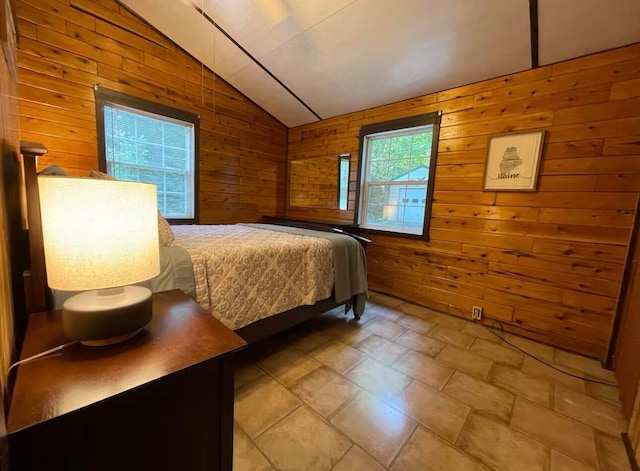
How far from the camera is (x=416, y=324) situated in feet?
8.67

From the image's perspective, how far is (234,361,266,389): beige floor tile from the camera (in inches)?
68.1

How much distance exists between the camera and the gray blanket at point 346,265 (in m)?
2.36

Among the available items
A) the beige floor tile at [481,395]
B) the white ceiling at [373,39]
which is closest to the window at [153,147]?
the white ceiling at [373,39]

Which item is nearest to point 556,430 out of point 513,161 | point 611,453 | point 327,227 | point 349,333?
point 611,453

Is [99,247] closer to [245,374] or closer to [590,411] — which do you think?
[245,374]

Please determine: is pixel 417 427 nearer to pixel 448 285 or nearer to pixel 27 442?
pixel 27 442

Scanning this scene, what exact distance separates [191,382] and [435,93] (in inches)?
128

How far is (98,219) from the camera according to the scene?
2.43 ft

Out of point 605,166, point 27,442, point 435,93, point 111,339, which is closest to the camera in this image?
point 27,442

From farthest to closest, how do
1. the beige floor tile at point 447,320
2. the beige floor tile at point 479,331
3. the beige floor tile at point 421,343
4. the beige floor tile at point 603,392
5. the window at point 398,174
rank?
the window at point 398,174 → the beige floor tile at point 447,320 → the beige floor tile at point 479,331 → the beige floor tile at point 421,343 → the beige floor tile at point 603,392

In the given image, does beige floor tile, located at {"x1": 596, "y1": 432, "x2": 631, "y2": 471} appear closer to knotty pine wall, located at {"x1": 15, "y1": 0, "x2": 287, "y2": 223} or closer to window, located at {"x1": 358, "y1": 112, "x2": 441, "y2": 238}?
window, located at {"x1": 358, "y1": 112, "x2": 441, "y2": 238}

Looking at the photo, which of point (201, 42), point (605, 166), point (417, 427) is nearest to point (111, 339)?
point (417, 427)

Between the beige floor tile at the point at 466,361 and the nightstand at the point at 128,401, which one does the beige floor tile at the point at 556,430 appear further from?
the nightstand at the point at 128,401

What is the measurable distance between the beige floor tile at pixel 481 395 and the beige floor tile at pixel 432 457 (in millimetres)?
379
